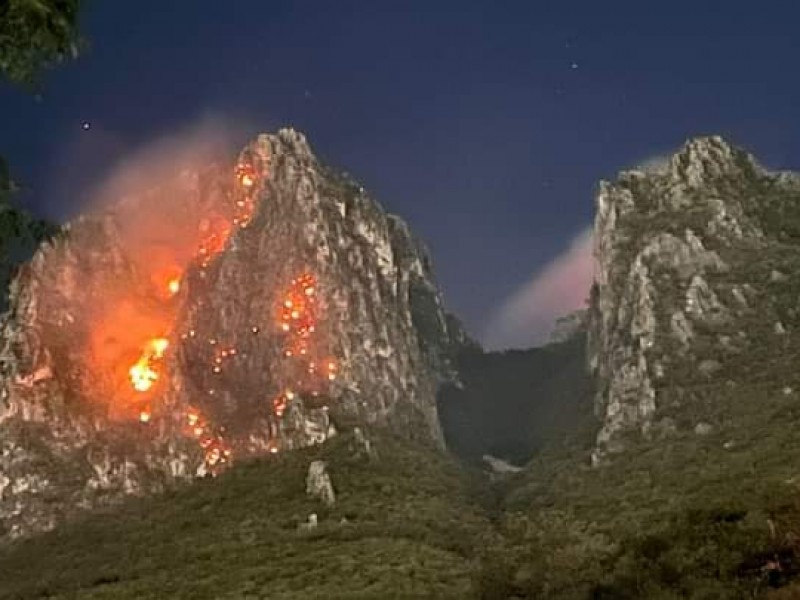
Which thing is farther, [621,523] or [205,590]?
[205,590]

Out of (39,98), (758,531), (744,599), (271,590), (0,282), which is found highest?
(271,590)

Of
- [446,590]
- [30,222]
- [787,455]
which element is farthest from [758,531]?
[787,455]

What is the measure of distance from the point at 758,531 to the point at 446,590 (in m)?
90.5

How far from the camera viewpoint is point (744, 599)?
57.4 metres

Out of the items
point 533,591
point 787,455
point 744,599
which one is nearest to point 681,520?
point 533,591

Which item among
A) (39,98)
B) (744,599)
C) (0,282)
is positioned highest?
(39,98)

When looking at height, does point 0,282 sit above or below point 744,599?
above

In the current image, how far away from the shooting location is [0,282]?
29156 millimetres

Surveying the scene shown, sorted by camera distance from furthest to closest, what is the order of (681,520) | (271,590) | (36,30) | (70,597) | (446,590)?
1. (70,597)
2. (271,590)
3. (446,590)
4. (681,520)
5. (36,30)

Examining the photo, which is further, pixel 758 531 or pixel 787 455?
pixel 787 455

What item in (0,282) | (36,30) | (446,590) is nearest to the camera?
(36,30)

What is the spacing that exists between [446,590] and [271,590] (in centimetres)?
3277

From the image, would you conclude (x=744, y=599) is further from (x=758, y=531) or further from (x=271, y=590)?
(x=271, y=590)

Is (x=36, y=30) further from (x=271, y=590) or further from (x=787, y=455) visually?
(x=787, y=455)
